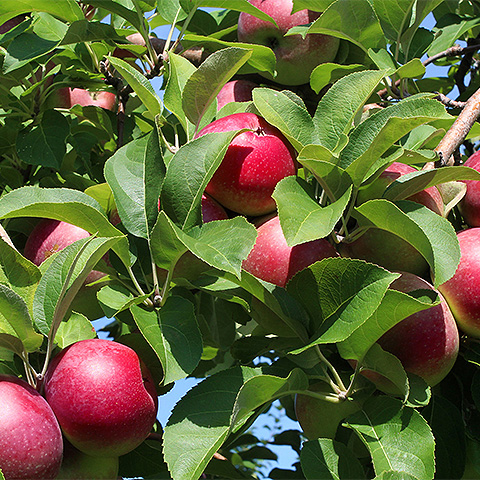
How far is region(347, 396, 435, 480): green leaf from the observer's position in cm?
85

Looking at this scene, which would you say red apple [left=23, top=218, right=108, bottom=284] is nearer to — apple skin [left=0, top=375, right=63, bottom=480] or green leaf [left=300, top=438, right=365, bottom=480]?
apple skin [left=0, top=375, right=63, bottom=480]

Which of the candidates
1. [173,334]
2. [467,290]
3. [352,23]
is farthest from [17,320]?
[352,23]

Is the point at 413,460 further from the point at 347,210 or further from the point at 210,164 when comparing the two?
the point at 210,164

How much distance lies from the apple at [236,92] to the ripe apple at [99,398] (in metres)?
0.75

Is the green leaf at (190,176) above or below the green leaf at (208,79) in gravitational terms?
below

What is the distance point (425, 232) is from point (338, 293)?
162 millimetres

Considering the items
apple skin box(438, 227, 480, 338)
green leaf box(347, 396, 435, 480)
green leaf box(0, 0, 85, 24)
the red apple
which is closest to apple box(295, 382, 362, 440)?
green leaf box(347, 396, 435, 480)

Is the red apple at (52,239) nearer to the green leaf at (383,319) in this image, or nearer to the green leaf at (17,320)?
the green leaf at (17,320)

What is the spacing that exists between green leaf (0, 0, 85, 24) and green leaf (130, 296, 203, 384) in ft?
2.56

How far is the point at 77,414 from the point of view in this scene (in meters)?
0.83

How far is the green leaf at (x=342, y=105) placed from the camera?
1000 millimetres

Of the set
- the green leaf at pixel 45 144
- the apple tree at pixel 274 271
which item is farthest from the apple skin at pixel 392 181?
the green leaf at pixel 45 144

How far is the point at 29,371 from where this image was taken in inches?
Result: 34.7

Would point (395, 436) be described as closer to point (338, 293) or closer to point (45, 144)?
point (338, 293)
